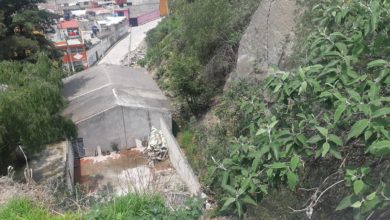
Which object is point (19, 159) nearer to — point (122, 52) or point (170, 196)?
point (170, 196)

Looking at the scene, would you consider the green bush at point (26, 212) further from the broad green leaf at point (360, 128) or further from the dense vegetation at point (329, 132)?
the broad green leaf at point (360, 128)

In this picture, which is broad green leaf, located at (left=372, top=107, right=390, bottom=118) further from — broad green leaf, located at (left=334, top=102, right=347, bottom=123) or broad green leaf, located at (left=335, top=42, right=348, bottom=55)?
broad green leaf, located at (left=335, top=42, right=348, bottom=55)

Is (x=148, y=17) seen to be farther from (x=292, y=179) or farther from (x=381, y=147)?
(x=381, y=147)

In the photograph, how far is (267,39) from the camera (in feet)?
42.2

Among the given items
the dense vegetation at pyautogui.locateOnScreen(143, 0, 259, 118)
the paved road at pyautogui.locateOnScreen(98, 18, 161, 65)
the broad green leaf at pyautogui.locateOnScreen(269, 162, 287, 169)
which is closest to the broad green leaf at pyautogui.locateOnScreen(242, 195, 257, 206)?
the broad green leaf at pyautogui.locateOnScreen(269, 162, 287, 169)

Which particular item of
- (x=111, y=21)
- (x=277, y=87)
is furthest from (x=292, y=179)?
(x=111, y=21)

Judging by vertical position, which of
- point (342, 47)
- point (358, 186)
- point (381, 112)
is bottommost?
point (358, 186)

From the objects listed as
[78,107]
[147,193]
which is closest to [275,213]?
[147,193]

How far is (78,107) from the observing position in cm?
1605

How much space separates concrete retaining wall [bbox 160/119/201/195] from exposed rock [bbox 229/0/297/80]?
2.80m

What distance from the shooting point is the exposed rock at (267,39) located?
12508mm

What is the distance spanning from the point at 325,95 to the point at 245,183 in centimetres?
83

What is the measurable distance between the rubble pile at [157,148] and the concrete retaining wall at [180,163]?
0.16 m

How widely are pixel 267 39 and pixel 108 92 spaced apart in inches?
261
